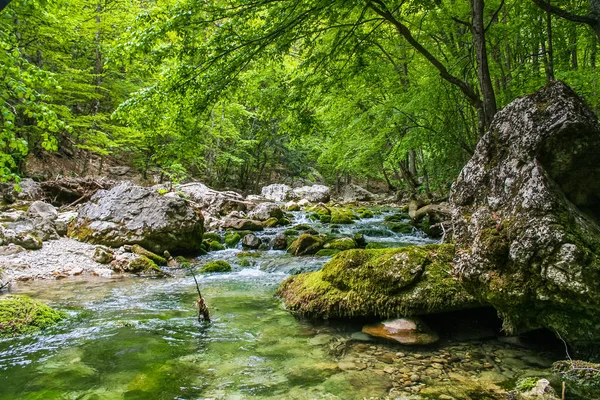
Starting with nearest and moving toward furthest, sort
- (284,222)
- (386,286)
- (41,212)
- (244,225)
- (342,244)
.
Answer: (386,286)
(342,244)
(41,212)
(244,225)
(284,222)

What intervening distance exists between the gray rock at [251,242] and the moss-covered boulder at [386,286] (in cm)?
697

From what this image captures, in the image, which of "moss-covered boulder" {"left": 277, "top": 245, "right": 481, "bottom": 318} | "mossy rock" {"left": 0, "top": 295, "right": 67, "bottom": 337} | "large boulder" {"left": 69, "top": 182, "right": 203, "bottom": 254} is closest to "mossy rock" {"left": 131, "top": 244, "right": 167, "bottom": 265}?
"large boulder" {"left": 69, "top": 182, "right": 203, "bottom": 254}

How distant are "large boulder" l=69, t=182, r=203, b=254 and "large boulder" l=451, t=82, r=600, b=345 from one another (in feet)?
27.5

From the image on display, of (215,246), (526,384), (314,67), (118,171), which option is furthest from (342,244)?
(118,171)

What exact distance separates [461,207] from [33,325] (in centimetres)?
545

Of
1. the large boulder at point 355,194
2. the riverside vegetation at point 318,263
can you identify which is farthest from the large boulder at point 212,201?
the large boulder at point 355,194

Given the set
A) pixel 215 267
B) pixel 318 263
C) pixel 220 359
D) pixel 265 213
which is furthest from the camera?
pixel 265 213

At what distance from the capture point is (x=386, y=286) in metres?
4.34

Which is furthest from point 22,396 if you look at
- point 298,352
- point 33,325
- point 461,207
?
point 461,207

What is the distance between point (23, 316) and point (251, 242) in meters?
7.89

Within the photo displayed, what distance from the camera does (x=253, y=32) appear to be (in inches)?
209

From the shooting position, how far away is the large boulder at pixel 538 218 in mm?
2648

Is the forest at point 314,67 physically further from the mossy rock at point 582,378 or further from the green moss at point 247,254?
the green moss at point 247,254

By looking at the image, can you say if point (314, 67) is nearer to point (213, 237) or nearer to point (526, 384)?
point (526, 384)
